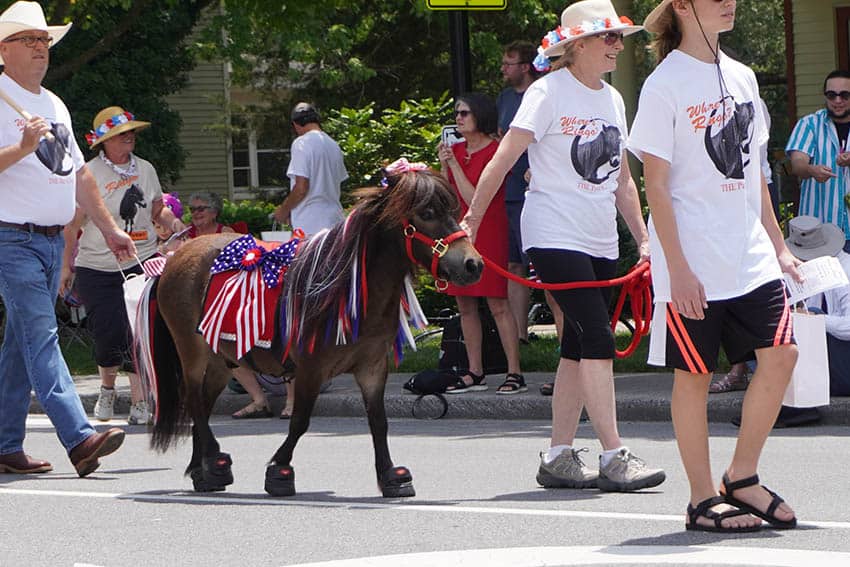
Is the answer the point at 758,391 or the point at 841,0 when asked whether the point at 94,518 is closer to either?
the point at 758,391

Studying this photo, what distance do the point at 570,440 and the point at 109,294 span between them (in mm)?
4979

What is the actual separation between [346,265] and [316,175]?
5.45 metres

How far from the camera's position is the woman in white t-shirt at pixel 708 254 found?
6.27m

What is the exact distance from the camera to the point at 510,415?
11.5 m

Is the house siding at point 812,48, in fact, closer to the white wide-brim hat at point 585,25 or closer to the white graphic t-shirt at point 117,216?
the white graphic t-shirt at point 117,216

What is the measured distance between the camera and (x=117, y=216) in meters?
11.9

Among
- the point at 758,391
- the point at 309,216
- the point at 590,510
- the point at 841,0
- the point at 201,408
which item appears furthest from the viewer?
the point at 841,0

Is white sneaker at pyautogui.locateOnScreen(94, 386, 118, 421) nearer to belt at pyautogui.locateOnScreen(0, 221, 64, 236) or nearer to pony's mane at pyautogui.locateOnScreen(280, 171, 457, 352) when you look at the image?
belt at pyautogui.locateOnScreen(0, 221, 64, 236)

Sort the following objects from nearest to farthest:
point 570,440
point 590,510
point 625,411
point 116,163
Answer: point 590,510 → point 570,440 → point 625,411 → point 116,163

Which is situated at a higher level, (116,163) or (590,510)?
(116,163)

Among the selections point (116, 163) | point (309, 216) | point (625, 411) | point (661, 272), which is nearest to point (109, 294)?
point (116, 163)

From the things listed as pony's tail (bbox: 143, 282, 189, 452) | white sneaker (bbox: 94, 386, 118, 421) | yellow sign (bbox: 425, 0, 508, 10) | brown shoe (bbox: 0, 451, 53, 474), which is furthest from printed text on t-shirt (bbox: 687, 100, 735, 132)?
white sneaker (bbox: 94, 386, 118, 421)

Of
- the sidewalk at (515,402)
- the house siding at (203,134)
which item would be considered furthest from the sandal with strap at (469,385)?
the house siding at (203,134)

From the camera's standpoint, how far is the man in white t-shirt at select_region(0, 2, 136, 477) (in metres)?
8.72
